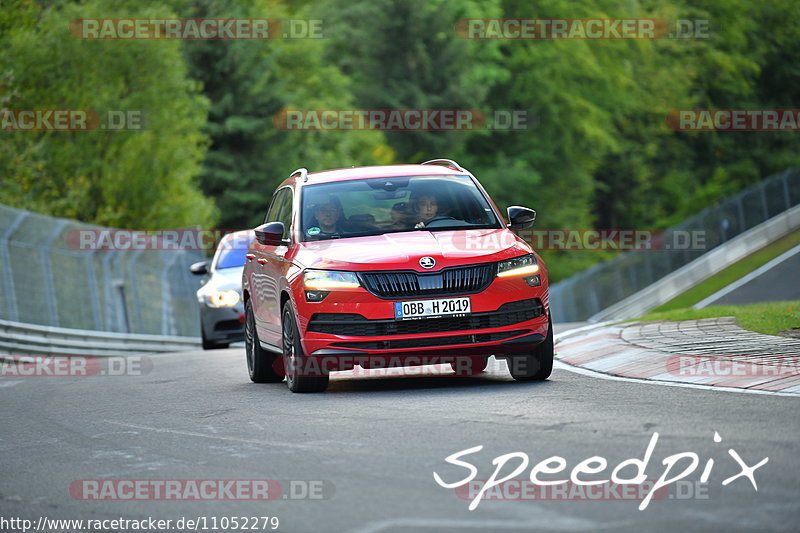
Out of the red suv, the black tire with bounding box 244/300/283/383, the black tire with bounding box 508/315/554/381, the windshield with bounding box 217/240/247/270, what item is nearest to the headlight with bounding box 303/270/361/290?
the red suv

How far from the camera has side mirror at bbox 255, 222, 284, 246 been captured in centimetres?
1275

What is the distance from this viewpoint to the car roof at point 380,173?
520 inches

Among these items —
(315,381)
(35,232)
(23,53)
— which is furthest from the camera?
(23,53)

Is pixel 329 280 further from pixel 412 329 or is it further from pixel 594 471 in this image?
pixel 594 471

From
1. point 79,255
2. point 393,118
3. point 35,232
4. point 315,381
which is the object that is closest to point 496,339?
point 315,381

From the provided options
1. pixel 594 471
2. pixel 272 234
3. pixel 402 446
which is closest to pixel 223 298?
pixel 272 234

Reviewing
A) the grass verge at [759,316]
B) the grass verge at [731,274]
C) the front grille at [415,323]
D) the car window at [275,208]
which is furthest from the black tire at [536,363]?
the grass verge at [731,274]

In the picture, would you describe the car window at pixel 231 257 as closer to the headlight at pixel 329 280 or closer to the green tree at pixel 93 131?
the headlight at pixel 329 280

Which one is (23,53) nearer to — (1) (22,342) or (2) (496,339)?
(1) (22,342)

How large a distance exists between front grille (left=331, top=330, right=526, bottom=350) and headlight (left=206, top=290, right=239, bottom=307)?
1089cm

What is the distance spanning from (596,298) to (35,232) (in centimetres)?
2420

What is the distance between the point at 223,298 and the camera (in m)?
22.2

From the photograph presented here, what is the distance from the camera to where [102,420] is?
11.3 meters

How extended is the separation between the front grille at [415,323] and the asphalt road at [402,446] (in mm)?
498
